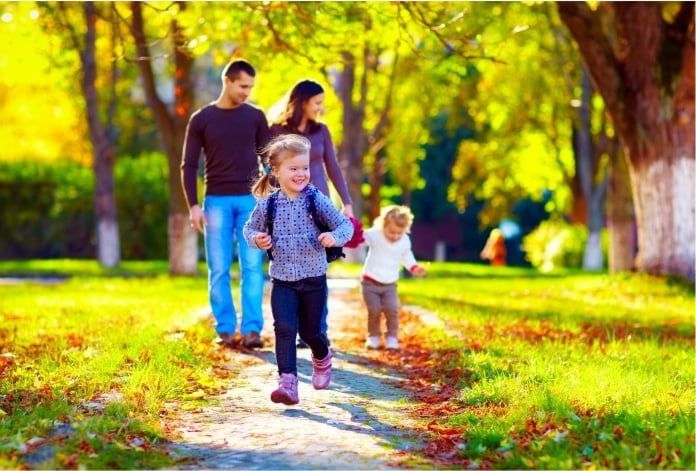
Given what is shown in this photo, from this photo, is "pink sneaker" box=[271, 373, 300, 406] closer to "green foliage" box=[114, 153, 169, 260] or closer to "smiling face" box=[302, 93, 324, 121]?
"smiling face" box=[302, 93, 324, 121]

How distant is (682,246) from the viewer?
1573cm

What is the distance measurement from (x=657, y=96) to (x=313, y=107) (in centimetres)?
854

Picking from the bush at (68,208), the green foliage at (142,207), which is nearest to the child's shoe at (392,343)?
the green foliage at (142,207)

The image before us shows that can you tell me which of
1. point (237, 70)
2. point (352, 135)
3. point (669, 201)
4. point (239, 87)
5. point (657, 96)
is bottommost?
point (669, 201)

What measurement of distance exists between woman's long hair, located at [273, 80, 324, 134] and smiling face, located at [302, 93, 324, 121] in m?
0.03

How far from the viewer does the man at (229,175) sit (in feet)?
29.4

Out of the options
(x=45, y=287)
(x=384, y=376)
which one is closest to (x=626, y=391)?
(x=384, y=376)

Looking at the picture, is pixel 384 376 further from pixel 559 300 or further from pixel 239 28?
pixel 559 300

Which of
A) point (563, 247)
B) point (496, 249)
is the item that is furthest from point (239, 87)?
point (496, 249)

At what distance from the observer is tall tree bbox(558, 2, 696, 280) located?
1548cm

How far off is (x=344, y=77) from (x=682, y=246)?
1198 centimetres

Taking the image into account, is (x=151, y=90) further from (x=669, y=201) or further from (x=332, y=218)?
(x=332, y=218)

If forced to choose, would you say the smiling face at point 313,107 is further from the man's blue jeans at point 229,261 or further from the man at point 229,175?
the man's blue jeans at point 229,261

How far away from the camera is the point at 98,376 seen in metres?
7.17
